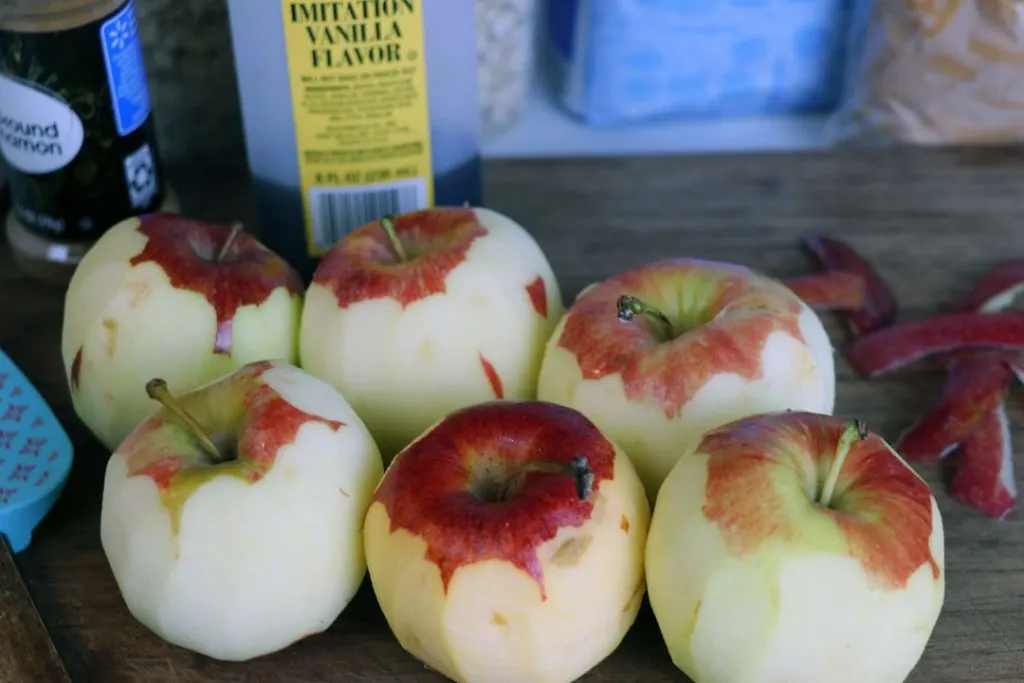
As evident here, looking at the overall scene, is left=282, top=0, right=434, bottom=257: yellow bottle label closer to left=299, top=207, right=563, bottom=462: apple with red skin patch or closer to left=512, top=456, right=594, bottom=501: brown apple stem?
left=299, top=207, right=563, bottom=462: apple with red skin patch

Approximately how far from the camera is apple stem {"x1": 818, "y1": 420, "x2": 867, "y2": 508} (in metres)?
0.49

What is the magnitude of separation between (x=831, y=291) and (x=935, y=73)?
0.78 ft

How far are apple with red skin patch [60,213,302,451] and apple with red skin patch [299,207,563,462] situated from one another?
0.09 feet

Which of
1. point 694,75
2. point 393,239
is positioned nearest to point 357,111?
point 393,239

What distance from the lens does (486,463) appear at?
0.53 meters

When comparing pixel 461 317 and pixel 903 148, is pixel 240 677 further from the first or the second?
pixel 903 148

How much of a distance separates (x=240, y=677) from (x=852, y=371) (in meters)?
0.43

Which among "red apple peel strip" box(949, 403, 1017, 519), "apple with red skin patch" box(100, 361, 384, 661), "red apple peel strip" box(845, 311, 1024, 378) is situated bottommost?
"red apple peel strip" box(949, 403, 1017, 519)

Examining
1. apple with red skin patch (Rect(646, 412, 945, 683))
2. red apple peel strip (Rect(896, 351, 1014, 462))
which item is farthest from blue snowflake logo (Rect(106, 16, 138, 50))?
red apple peel strip (Rect(896, 351, 1014, 462))

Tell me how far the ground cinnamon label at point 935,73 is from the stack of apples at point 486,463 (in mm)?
360

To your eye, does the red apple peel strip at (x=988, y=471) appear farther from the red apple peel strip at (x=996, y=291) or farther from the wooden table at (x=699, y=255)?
the red apple peel strip at (x=996, y=291)

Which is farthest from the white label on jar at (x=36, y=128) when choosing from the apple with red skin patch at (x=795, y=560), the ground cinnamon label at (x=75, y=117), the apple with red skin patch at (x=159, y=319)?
the apple with red skin patch at (x=795, y=560)

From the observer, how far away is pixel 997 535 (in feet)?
2.06

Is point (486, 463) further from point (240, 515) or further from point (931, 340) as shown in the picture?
point (931, 340)
